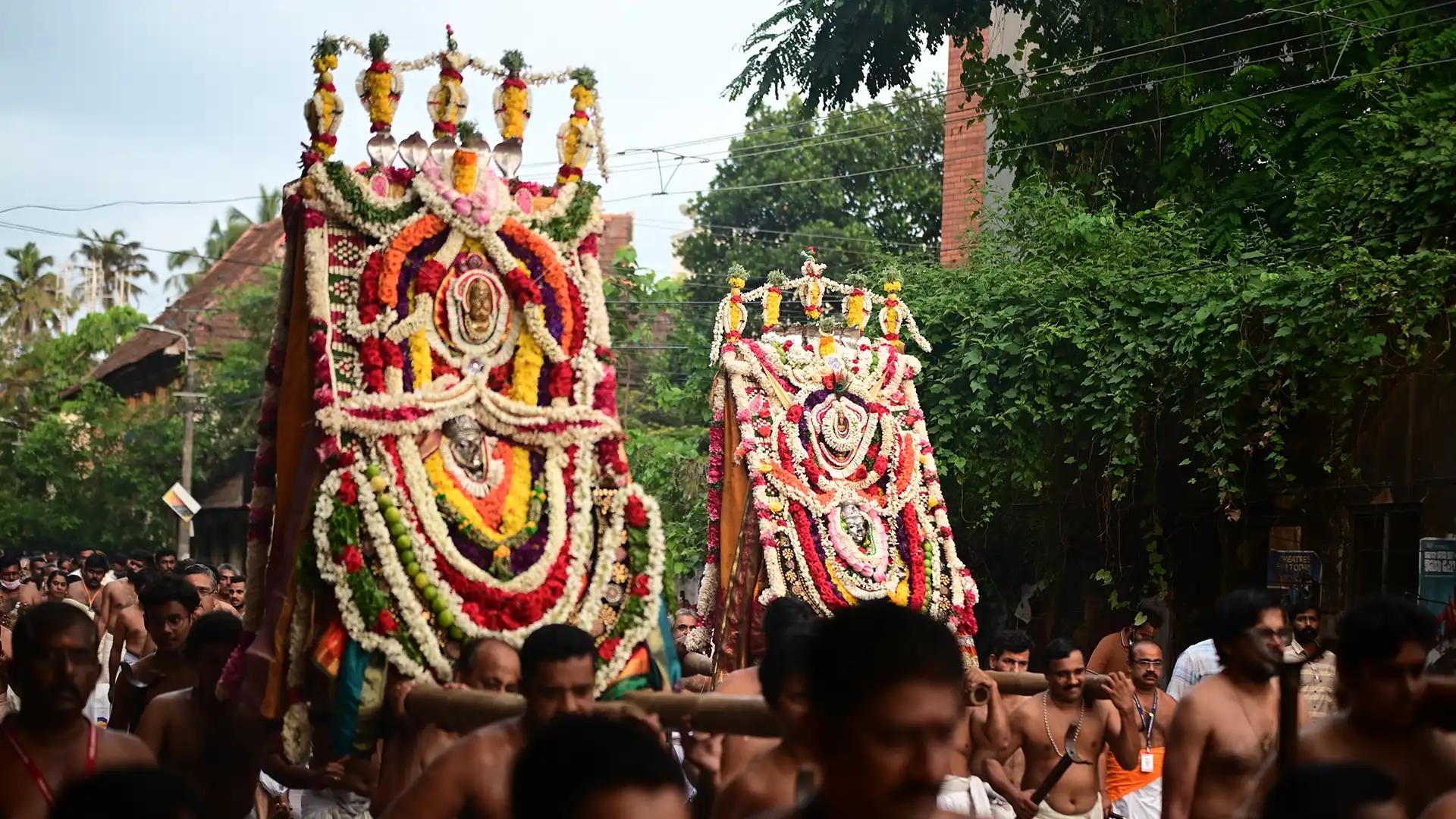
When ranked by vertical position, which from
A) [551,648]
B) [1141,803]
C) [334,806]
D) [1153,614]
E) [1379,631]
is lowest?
[1141,803]

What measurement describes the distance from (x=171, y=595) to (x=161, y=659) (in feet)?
1.15

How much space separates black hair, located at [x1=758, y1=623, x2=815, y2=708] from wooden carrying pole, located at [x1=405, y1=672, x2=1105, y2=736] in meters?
0.05

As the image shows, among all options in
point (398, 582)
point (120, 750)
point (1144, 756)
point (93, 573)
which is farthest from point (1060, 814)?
point (93, 573)

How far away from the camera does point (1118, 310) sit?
14758 mm

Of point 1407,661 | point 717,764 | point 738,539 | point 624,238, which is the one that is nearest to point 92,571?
point 738,539

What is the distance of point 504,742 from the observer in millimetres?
5051

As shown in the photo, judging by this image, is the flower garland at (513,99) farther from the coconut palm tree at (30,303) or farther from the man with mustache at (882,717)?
the coconut palm tree at (30,303)

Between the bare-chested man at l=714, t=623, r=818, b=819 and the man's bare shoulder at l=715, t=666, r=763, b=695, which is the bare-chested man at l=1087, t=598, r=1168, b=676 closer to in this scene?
the man's bare shoulder at l=715, t=666, r=763, b=695

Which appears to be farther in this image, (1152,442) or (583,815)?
(1152,442)

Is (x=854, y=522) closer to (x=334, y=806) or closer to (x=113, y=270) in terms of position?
(x=334, y=806)

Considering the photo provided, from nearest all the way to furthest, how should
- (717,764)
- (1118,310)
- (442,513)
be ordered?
(717,764), (442,513), (1118,310)

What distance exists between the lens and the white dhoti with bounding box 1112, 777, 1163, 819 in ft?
28.6

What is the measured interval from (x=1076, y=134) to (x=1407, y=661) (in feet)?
46.9

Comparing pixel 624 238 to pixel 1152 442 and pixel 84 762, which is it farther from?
pixel 84 762
